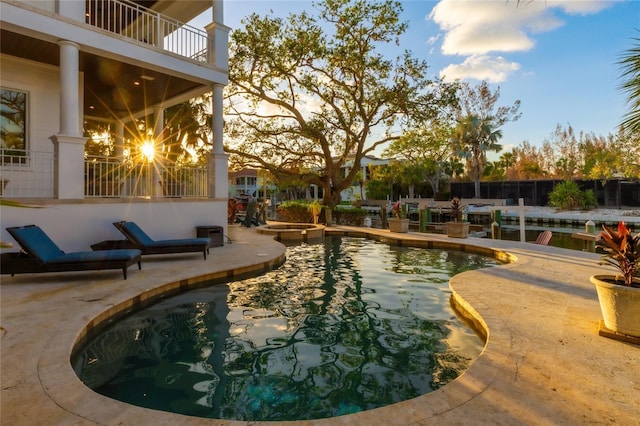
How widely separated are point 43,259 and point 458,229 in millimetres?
11688

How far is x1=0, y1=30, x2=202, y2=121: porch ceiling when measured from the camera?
8594mm

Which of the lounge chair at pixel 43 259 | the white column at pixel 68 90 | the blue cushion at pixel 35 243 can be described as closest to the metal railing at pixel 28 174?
the white column at pixel 68 90

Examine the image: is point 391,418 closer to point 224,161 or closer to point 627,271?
point 627,271

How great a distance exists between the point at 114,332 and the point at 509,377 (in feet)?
14.6

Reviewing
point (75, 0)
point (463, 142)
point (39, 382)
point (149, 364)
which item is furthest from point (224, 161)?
point (463, 142)

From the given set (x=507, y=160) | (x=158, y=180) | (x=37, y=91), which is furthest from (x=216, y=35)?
(x=507, y=160)

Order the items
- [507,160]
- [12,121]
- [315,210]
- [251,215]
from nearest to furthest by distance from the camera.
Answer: [12,121]
[251,215]
[315,210]
[507,160]

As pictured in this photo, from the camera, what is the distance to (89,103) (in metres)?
12.3

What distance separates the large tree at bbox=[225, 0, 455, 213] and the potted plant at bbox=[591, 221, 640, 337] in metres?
14.2

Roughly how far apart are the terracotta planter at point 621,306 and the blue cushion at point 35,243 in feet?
25.6

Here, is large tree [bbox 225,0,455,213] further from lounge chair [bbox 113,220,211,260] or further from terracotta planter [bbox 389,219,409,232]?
lounge chair [bbox 113,220,211,260]

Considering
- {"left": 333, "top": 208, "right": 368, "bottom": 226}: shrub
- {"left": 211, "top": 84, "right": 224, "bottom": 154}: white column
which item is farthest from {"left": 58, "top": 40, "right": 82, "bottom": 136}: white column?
{"left": 333, "top": 208, "right": 368, "bottom": 226}: shrub

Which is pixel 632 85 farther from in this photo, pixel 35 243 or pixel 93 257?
pixel 35 243

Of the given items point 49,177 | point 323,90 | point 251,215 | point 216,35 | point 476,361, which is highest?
point 323,90
